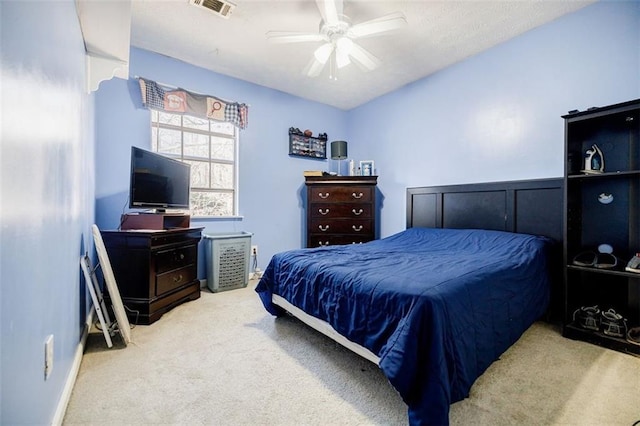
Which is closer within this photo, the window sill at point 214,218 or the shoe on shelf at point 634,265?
the shoe on shelf at point 634,265


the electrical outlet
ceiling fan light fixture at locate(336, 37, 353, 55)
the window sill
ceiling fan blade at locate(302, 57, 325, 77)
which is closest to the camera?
the electrical outlet

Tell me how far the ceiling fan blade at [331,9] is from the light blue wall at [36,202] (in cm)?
153

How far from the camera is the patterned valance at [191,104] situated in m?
2.97

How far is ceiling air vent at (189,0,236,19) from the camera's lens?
226cm

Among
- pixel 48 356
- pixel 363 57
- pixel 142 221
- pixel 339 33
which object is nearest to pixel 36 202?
pixel 48 356

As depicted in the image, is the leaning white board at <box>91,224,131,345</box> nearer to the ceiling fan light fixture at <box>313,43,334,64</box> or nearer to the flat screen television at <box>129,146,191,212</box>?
the flat screen television at <box>129,146,191,212</box>

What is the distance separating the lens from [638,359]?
176 cm

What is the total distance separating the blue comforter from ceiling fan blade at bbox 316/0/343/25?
187cm

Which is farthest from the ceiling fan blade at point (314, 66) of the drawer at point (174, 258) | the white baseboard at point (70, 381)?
the white baseboard at point (70, 381)

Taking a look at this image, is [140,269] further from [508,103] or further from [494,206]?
[508,103]

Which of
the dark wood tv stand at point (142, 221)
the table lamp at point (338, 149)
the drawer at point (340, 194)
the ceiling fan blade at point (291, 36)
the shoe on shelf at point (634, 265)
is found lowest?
the shoe on shelf at point (634, 265)

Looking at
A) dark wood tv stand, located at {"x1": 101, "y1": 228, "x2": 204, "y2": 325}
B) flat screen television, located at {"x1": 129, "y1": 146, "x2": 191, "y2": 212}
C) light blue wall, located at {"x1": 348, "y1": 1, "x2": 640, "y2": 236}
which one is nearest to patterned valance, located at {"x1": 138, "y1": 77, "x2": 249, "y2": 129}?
flat screen television, located at {"x1": 129, "y1": 146, "x2": 191, "y2": 212}

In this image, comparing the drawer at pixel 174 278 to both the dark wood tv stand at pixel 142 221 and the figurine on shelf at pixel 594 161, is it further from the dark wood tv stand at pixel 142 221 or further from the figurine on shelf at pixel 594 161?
the figurine on shelf at pixel 594 161

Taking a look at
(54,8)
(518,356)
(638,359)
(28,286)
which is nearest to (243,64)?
(54,8)
